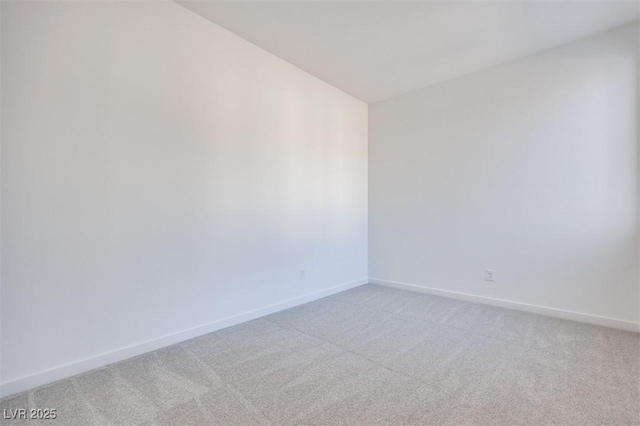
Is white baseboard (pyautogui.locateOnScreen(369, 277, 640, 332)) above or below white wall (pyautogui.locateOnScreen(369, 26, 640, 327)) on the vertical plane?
below

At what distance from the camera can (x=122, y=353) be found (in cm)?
227

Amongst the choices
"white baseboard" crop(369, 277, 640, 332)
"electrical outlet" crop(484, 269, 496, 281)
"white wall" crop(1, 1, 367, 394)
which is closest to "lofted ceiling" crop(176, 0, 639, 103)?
"white wall" crop(1, 1, 367, 394)

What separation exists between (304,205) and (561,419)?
2.80 m

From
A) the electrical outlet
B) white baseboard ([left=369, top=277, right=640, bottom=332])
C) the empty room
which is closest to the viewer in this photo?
the empty room

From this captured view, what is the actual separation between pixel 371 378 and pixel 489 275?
2280 millimetres

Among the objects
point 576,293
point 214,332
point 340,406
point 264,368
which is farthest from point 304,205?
point 576,293

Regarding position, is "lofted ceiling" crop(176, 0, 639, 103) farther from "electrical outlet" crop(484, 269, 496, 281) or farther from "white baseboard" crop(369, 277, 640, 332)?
"white baseboard" crop(369, 277, 640, 332)

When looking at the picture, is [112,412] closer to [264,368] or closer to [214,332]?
[264,368]

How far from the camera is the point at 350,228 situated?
14.4 ft

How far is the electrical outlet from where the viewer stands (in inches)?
140

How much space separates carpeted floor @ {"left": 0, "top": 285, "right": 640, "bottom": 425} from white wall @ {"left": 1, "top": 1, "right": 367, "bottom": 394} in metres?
0.35

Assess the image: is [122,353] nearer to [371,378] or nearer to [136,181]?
[136,181]

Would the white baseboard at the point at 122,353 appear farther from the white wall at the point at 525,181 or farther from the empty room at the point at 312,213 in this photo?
the white wall at the point at 525,181

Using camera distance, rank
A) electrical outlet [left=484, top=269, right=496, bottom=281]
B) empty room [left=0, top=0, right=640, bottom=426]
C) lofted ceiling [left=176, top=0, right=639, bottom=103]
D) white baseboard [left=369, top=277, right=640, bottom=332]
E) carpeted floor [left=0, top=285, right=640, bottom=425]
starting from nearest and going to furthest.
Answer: carpeted floor [left=0, top=285, right=640, bottom=425], empty room [left=0, top=0, right=640, bottom=426], lofted ceiling [left=176, top=0, right=639, bottom=103], white baseboard [left=369, top=277, right=640, bottom=332], electrical outlet [left=484, top=269, right=496, bottom=281]
